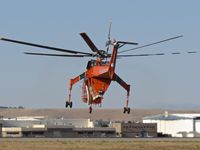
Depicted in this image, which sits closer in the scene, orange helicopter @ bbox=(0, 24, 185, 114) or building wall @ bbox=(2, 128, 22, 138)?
orange helicopter @ bbox=(0, 24, 185, 114)

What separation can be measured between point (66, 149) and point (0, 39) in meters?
38.5

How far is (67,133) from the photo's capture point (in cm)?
19888

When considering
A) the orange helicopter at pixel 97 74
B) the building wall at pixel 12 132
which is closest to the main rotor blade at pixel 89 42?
the orange helicopter at pixel 97 74

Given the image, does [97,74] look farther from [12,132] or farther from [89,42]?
[12,132]

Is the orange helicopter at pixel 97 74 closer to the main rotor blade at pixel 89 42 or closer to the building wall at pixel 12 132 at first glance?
the main rotor blade at pixel 89 42

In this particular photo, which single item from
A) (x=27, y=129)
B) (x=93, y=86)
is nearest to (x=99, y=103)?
(x=93, y=86)

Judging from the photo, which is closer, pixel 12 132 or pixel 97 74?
pixel 97 74

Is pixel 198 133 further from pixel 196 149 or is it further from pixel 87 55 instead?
pixel 87 55

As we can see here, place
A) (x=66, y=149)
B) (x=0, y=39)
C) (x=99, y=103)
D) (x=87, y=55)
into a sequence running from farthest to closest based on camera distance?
(x=66, y=149) → (x=87, y=55) → (x=99, y=103) → (x=0, y=39)

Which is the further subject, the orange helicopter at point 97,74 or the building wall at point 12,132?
the building wall at point 12,132

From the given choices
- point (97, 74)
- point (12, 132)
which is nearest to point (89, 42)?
point (97, 74)

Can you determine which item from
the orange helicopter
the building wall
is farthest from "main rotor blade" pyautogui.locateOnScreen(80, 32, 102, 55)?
the building wall

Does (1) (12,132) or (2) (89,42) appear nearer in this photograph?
(2) (89,42)

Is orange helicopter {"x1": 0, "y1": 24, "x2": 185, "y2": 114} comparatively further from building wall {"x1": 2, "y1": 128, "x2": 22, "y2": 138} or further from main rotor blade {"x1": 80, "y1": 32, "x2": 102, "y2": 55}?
building wall {"x1": 2, "y1": 128, "x2": 22, "y2": 138}
